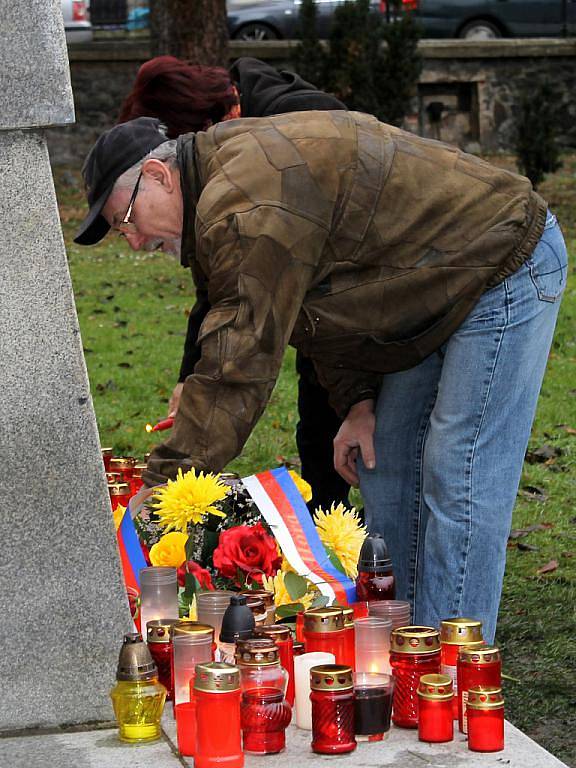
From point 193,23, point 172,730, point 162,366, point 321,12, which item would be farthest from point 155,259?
point 172,730

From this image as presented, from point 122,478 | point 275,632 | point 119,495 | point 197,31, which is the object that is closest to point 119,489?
point 119,495

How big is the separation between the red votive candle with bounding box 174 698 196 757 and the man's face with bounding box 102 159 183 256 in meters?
1.07

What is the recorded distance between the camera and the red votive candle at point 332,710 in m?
2.06

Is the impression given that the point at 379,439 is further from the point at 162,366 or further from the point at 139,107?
the point at 162,366

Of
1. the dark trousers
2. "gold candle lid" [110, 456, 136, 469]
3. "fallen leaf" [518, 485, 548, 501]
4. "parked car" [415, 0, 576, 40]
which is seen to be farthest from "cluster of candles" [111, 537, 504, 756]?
"parked car" [415, 0, 576, 40]

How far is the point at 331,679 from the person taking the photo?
2064 mm

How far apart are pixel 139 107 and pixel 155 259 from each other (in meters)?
9.54

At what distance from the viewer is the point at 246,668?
2100 millimetres

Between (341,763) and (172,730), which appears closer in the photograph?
(341,763)

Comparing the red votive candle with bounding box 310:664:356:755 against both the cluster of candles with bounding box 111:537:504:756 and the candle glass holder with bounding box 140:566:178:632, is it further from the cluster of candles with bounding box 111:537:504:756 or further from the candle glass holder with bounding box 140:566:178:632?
the candle glass holder with bounding box 140:566:178:632

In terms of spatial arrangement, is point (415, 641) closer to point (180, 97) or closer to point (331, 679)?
point (331, 679)

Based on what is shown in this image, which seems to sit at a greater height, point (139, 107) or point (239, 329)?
point (139, 107)

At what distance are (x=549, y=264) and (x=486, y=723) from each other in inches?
47.2

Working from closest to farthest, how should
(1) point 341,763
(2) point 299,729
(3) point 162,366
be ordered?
(1) point 341,763 → (2) point 299,729 → (3) point 162,366
